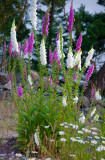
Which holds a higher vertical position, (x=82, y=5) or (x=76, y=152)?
(x=82, y=5)

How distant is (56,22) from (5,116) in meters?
9.44

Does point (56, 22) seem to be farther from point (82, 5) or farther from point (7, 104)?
point (7, 104)

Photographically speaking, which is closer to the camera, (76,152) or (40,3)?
(76,152)

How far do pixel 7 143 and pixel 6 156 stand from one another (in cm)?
65

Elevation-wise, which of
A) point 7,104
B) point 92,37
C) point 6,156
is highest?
point 92,37

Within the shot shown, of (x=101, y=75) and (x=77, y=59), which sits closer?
(x=77, y=59)

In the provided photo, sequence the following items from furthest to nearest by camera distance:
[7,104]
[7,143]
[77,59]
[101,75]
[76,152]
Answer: [101,75] < [7,104] < [7,143] < [77,59] < [76,152]

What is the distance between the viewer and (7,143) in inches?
159

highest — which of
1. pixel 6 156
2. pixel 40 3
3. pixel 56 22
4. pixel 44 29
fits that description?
pixel 40 3

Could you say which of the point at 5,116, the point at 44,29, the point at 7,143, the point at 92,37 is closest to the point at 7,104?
Result: the point at 5,116

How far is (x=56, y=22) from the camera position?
14.4 metres

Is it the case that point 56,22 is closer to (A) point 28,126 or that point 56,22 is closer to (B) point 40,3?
(B) point 40,3

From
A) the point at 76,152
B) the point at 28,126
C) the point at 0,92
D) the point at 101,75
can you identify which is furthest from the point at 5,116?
the point at 101,75

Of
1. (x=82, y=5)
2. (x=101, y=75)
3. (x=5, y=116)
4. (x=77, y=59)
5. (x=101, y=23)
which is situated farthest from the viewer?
(x=82, y=5)
